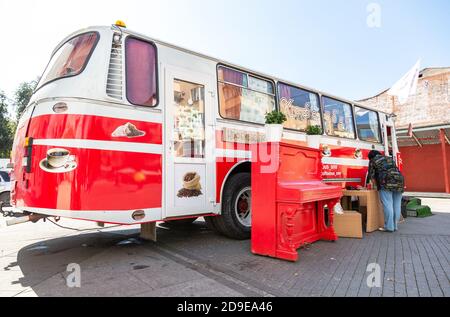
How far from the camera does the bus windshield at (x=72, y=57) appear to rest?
414 centimetres

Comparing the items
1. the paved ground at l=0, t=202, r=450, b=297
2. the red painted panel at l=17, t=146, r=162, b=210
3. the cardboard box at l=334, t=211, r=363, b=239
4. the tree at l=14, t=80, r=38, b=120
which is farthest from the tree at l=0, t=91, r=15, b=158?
the cardboard box at l=334, t=211, r=363, b=239

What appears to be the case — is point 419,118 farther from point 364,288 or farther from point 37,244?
point 37,244

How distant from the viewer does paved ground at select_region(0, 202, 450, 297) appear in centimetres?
328

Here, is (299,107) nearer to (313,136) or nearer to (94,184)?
(313,136)

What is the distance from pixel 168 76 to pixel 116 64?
0.77m

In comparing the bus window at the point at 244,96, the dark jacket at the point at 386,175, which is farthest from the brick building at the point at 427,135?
the bus window at the point at 244,96

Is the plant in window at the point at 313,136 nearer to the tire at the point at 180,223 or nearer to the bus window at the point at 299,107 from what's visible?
the bus window at the point at 299,107

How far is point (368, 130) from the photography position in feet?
30.6

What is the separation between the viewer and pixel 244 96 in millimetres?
5844

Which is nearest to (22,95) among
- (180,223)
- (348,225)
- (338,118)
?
(180,223)

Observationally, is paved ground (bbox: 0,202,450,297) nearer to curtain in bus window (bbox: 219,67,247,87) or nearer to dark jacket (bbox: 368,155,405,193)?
dark jacket (bbox: 368,155,405,193)

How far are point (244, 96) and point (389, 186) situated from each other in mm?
3574

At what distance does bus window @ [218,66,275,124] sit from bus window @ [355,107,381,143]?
384 cm
